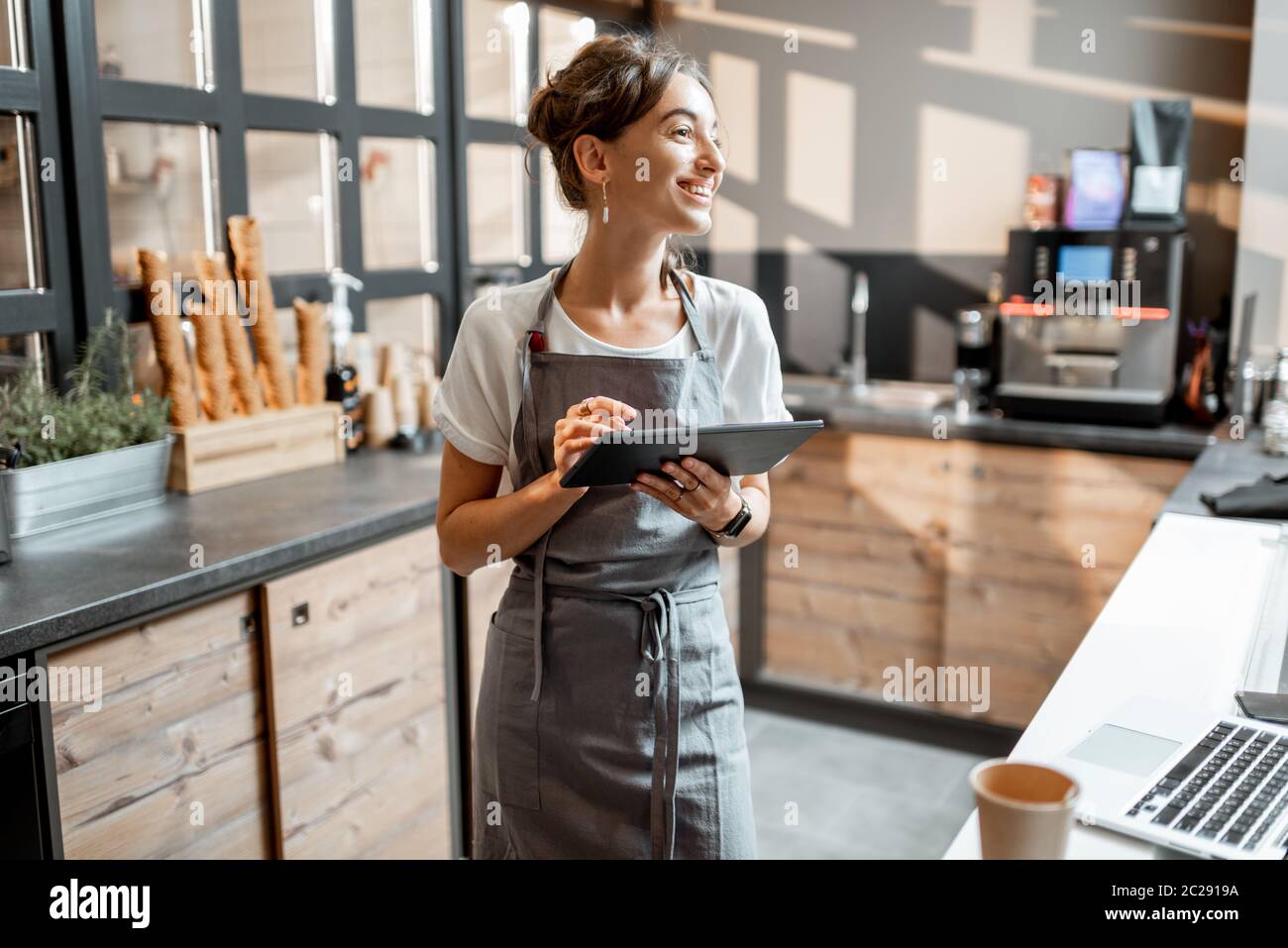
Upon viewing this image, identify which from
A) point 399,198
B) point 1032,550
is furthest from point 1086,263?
point 399,198

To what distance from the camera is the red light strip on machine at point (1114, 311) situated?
11.1 ft

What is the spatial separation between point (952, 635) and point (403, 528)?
1.84 meters

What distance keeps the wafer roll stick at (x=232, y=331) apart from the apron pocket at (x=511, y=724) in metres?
1.32

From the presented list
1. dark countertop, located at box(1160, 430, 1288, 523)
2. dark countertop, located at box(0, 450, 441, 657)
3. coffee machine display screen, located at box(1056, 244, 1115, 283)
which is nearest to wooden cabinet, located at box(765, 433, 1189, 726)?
dark countertop, located at box(1160, 430, 1288, 523)

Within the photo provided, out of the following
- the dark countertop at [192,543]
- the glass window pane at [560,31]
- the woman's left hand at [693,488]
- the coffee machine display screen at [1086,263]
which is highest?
the glass window pane at [560,31]

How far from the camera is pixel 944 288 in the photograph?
4.10 m

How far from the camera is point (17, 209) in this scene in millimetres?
2406

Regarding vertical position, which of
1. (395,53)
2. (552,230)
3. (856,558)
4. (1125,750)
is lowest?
(856,558)

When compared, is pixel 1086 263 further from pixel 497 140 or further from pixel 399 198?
pixel 399 198

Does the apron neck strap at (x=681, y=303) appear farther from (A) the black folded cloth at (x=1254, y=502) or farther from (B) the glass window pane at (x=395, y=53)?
(B) the glass window pane at (x=395, y=53)

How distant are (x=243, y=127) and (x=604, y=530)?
1.74 m

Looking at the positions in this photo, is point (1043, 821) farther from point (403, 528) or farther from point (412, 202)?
point (412, 202)

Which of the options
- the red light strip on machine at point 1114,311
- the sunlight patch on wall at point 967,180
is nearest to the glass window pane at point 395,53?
the sunlight patch on wall at point 967,180

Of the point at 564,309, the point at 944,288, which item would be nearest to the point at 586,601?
the point at 564,309
